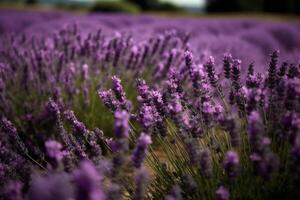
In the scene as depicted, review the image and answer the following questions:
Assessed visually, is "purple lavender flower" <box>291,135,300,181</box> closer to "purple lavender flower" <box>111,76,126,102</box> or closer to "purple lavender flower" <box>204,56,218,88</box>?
"purple lavender flower" <box>204,56,218,88</box>

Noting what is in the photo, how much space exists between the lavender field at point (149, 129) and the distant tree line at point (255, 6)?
77.6 ft

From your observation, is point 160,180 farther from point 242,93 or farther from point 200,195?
point 242,93

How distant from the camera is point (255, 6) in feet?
90.3

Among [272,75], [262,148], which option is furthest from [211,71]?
[262,148]

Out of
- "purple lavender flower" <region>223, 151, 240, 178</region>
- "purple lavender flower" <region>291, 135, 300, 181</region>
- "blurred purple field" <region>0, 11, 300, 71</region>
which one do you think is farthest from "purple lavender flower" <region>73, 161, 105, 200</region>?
"blurred purple field" <region>0, 11, 300, 71</region>

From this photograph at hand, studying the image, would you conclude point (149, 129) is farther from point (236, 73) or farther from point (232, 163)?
point (236, 73)

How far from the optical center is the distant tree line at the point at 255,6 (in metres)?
26.0

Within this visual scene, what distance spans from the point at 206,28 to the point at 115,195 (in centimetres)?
854

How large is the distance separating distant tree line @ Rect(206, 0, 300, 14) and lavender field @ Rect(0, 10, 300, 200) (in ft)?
77.6

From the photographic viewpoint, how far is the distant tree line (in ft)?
85.3

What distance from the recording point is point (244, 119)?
215 centimetres

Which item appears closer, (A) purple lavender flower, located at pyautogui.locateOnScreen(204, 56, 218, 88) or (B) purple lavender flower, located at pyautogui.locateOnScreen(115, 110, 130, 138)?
(B) purple lavender flower, located at pyautogui.locateOnScreen(115, 110, 130, 138)

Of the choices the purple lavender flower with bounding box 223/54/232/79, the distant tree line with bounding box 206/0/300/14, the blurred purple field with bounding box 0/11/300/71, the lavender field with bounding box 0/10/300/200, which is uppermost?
the purple lavender flower with bounding box 223/54/232/79

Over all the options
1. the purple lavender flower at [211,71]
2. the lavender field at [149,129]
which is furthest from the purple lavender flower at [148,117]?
the purple lavender flower at [211,71]
